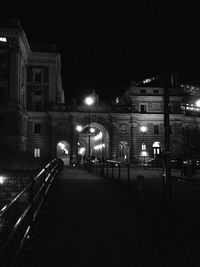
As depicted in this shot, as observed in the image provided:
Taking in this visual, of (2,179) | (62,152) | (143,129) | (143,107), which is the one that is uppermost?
(143,107)

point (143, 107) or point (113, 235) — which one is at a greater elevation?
point (143, 107)

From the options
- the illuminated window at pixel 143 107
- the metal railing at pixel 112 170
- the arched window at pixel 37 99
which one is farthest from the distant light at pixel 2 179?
the illuminated window at pixel 143 107

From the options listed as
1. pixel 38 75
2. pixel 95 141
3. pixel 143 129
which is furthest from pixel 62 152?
pixel 143 129

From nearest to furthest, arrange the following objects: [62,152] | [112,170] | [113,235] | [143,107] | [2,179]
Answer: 1. [113,235]
2. [112,170]
3. [2,179]
4. [143,107]
5. [62,152]

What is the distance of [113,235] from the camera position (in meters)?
7.38

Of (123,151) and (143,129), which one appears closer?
(143,129)

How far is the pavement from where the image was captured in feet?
18.7

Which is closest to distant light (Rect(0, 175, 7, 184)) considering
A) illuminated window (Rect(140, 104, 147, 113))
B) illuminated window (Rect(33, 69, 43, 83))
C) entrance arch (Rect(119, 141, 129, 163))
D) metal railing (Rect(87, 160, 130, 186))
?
metal railing (Rect(87, 160, 130, 186))

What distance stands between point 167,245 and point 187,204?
517cm

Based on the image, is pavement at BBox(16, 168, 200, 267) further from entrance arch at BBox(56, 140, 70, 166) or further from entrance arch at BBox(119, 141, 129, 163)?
entrance arch at BBox(119, 141, 129, 163)

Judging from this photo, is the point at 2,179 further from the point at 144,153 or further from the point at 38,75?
the point at 38,75

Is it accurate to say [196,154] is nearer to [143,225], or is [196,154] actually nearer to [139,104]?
[139,104]

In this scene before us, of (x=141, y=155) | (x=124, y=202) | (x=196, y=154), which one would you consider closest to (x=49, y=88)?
(x=141, y=155)

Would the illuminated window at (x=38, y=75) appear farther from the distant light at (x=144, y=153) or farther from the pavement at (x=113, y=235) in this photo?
the pavement at (x=113, y=235)
